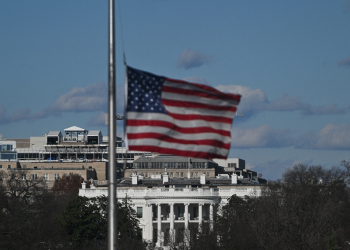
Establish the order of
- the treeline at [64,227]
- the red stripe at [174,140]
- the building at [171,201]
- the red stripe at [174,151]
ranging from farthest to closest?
the building at [171,201]
the treeline at [64,227]
the red stripe at [174,140]
the red stripe at [174,151]

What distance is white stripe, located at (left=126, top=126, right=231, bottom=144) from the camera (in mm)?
31141

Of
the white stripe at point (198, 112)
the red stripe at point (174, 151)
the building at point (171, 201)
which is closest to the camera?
the red stripe at point (174, 151)

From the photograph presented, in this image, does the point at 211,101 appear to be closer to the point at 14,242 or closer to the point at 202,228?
the point at 14,242

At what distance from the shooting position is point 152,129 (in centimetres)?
3141

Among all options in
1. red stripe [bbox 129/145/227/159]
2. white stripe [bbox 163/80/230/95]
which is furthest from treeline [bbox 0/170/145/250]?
white stripe [bbox 163/80/230/95]

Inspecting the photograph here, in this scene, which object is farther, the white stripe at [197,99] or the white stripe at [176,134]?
the white stripe at [197,99]

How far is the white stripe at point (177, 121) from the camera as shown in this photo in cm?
3123

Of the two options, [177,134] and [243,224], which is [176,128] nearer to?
[177,134]

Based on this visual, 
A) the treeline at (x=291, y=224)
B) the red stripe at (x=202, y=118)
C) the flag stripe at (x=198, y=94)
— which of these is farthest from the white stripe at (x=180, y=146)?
the treeline at (x=291, y=224)

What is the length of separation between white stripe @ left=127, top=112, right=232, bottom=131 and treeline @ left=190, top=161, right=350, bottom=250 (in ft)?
202

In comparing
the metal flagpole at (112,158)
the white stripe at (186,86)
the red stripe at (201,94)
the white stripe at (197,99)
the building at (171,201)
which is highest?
the building at (171,201)

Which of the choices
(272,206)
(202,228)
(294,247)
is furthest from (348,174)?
(294,247)

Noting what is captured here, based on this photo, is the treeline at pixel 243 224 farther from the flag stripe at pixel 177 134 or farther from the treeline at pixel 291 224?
the flag stripe at pixel 177 134

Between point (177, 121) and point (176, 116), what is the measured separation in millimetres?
169
